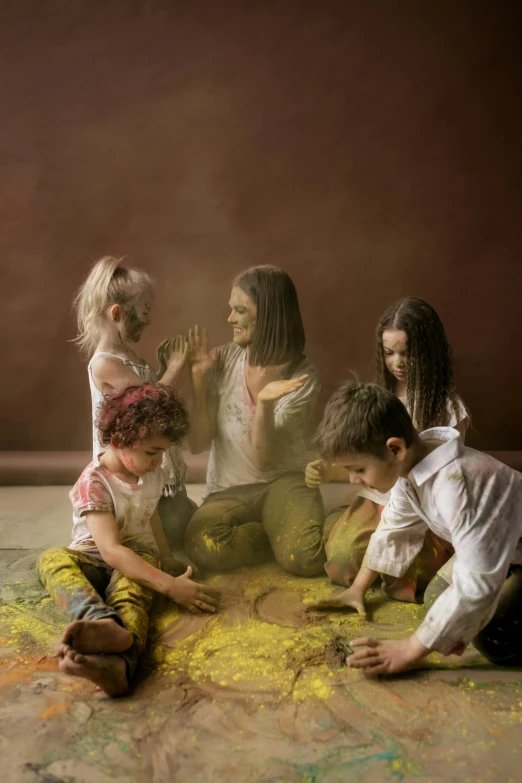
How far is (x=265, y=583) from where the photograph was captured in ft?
7.25

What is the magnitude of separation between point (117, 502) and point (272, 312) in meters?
0.88

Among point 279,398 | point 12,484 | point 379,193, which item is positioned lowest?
point 12,484

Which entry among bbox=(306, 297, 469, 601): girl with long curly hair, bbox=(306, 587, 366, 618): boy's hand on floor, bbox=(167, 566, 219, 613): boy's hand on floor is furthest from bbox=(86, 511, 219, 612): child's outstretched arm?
bbox=(306, 297, 469, 601): girl with long curly hair

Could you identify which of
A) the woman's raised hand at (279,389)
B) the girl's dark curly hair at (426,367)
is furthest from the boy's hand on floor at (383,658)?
the woman's raised hand at (279,389)

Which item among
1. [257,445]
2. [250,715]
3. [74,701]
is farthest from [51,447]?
[250,715]

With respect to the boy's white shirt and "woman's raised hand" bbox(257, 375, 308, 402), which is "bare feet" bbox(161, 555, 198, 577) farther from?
the boy's white shirt

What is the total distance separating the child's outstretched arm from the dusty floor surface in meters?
0.06

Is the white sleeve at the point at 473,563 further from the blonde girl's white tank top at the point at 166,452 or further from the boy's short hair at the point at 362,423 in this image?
the blonde girl's white tank top at the point at 166,452

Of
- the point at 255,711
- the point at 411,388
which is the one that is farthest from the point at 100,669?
the point at 411,388

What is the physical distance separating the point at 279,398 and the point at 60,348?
4.76 feet

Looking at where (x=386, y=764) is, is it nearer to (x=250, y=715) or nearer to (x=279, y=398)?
(x=250, y=715)

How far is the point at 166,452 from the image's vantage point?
8.00ft

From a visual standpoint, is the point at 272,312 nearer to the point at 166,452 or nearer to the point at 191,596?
the point at 166,452

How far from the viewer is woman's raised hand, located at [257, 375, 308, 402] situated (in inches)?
90.1
